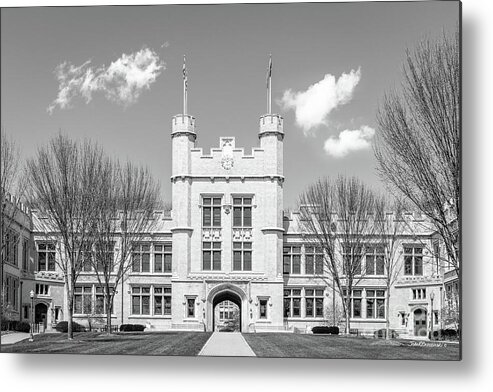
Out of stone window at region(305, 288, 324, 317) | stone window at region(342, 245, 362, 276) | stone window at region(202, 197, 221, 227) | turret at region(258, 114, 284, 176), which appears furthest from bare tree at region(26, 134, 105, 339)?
stone window at region(342, 245, 362, 276)

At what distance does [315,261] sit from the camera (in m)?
11.7

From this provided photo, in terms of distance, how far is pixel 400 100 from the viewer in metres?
10.9

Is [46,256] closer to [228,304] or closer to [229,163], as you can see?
[228,304]

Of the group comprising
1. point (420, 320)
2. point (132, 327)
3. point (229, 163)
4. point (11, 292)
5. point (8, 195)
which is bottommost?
point (132, 327)

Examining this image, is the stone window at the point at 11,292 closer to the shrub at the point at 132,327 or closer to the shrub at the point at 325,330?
the shrub at the point at 132,327

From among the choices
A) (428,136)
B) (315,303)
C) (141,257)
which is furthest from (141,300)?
(428,136)

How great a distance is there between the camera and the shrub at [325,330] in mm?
11305

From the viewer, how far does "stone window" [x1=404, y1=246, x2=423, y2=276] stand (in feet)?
36.4

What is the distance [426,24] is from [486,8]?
794 mm

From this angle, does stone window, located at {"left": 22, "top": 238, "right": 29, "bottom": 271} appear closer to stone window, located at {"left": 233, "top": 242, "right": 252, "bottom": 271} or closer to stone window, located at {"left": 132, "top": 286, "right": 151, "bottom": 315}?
stone window, located at {"left": 132, "top": 286, "right": 151, "bottom": 315}

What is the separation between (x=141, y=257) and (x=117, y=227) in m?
0.53

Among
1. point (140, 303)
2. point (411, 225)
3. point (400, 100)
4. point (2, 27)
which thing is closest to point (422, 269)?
point (411, 225)

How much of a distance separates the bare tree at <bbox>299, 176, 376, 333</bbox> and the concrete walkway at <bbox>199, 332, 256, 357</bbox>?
1396mm

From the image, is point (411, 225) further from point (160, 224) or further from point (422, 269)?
point (160, 224)
